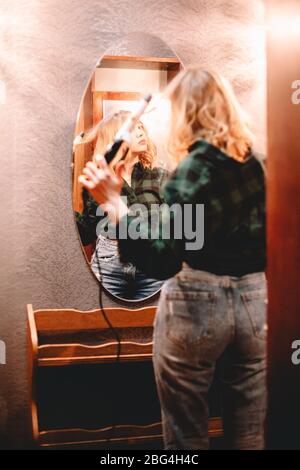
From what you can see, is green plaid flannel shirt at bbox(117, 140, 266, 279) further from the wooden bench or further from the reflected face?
the reflected face

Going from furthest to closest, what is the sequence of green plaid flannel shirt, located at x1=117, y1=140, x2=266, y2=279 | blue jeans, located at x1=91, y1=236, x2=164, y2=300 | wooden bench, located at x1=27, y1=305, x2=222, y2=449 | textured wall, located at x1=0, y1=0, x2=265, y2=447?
blue jeans, located at x1=91, y1=236, x2=164, y2=300, textured wall, located at x1=0, y1=0, x2=265, y2=447, wooden bench, located at x1=27, y1=305, x2=222, y2=449, green plaid flannel shirt, located at x1=117, y1=140, x2=266, y2=279

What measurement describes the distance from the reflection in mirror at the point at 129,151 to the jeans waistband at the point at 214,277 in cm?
100

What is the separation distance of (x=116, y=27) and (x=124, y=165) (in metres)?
0.56

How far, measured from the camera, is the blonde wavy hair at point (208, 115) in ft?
4.37

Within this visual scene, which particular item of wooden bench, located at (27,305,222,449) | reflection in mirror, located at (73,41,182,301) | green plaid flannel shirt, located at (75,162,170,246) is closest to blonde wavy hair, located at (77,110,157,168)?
reflection in mirror, located at (73,41,182,301)

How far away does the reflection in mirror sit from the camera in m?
2.23

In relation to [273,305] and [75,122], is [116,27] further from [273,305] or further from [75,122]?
[273,305]

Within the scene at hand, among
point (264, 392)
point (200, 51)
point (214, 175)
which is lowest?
point (264, 392)

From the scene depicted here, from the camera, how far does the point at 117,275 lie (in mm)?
2299

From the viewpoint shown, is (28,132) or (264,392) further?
(28,132)

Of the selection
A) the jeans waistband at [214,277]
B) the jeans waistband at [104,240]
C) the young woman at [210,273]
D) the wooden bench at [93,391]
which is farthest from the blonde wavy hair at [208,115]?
the jeans waistband at [104,240]
